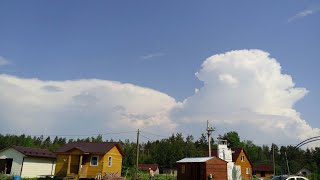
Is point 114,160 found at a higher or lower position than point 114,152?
lower

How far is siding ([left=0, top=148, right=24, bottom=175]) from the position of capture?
4381cm

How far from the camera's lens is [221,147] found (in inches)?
2333

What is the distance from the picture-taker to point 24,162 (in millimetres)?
44094

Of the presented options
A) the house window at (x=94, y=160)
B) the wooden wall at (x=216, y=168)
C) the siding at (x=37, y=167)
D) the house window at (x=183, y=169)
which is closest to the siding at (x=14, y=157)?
the siding at (x=37, y=167)

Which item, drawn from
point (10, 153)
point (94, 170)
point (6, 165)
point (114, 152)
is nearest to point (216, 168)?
point (114, 152)

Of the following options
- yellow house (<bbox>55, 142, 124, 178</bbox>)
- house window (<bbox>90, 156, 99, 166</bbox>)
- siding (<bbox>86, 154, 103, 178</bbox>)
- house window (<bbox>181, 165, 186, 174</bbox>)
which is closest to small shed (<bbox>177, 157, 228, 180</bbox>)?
house window (<bbox>181, 165, 186, 174</bbox>)

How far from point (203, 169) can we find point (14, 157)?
26868 mm

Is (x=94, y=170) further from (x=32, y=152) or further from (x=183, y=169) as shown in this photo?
(x=183, y=169)

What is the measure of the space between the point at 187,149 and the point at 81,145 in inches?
1866

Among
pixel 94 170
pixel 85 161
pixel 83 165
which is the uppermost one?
pixel 85 161

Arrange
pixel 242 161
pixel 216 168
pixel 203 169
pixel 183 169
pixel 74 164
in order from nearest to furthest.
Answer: pixel 203 169, pixel 216 168, pixel 74 164, pixel 183 169, pixel 242 161

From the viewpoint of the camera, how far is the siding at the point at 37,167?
145 feet

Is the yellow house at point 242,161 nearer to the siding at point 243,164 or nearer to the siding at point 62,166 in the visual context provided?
the siding at point 243,164

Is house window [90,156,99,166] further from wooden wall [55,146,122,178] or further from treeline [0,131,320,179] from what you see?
treeline [0,131,320,179]
